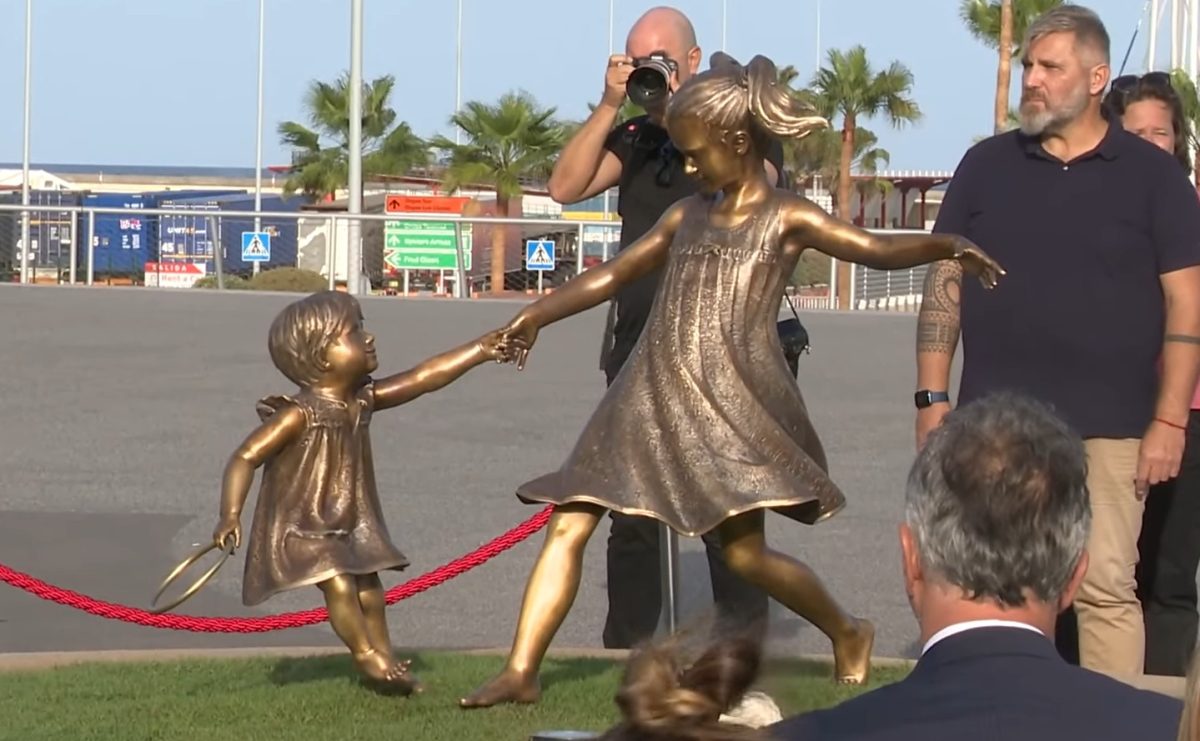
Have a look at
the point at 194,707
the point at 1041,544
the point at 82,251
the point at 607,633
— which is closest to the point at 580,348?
the point at 82,251

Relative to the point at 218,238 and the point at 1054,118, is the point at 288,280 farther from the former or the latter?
the point at 1054,118

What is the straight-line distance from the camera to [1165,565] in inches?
242

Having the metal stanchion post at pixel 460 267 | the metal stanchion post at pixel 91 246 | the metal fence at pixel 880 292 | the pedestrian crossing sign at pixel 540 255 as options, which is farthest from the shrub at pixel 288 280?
the metal fence at pixel 880 292

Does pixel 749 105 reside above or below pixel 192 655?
above

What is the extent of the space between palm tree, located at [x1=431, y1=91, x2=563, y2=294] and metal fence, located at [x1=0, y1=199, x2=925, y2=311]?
1734 centimetres

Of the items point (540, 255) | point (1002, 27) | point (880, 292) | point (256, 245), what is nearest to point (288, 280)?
point (256, 245)

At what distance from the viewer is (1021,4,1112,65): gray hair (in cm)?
537

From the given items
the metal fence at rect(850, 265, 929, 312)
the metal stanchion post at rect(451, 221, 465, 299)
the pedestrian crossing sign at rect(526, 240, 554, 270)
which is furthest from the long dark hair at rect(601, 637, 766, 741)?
the pedestrian crossing sign at rect(526, 240, 554, 270)

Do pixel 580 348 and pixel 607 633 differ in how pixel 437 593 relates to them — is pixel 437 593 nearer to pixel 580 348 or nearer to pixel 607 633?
pixel 607 633

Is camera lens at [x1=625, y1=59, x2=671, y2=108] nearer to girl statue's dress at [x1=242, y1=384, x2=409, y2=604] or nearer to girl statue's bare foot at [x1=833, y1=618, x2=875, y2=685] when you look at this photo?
girl statue's dress at [x1=242, y1=384, x2=409, y2=604]

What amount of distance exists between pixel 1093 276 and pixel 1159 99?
34.3 inches

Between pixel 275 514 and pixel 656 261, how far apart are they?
114 cm

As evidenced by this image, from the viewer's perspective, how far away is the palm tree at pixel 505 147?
41.8 metres

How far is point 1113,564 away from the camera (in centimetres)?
536
